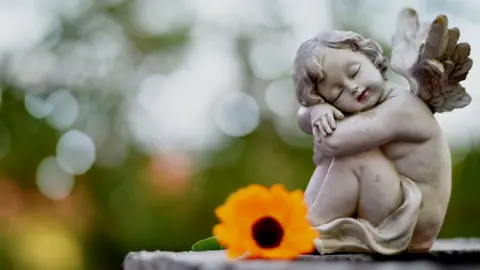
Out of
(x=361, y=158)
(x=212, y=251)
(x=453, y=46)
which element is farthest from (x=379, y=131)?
(x=212, y=251)

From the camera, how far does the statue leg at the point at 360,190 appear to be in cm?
100

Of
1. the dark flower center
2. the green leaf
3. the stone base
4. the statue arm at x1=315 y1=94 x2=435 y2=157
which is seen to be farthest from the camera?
the green leaf

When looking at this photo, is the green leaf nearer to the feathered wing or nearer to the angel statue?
the angel statue

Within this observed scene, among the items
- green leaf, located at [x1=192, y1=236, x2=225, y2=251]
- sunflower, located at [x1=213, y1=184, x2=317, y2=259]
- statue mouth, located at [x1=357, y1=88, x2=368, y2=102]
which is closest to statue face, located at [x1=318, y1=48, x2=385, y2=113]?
statue mouth, located at [x1=357, y1=88, x2=368, y2=102]

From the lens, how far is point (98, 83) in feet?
8.66

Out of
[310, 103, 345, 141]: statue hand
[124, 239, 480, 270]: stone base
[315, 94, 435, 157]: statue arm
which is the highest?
[310, 103, 345, 141]: statue hand

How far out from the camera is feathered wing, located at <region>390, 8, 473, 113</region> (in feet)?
3.34

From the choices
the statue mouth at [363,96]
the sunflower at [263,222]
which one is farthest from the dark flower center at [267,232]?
the statue mouth at [363,96]

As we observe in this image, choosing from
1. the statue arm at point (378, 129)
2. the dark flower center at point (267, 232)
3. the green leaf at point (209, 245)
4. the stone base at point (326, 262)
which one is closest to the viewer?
the stone base at point (326, 262)

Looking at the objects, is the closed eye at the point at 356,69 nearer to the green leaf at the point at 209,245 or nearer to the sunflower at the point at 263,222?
the sunflower at the point at 263,222

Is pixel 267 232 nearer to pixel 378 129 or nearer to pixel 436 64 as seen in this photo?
pixel 378 129

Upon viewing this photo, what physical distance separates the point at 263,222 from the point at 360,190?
0.17 metres

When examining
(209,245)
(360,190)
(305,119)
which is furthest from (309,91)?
(209,245)

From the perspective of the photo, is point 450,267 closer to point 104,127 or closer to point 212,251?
point 212,251
